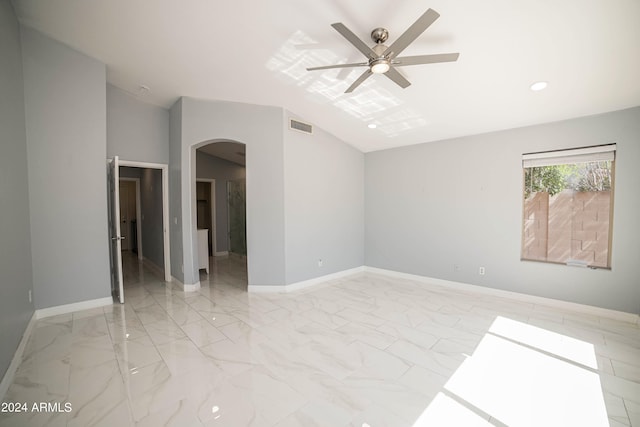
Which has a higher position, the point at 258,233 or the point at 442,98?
the point at 442,98

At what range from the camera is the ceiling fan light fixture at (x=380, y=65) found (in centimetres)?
214

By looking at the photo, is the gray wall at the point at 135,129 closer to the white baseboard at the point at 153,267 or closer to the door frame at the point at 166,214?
the door frame at the point at 166,214

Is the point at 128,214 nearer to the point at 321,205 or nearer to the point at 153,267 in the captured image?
the point at 153,267

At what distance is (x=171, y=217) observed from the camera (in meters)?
4.66

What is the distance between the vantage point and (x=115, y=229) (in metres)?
3.74

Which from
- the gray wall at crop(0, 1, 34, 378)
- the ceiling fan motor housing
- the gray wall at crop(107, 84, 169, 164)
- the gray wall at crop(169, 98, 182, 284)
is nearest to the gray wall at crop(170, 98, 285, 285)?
the gray wall at crop(169, 98, 182, 284)

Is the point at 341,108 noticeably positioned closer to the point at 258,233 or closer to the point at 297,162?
the point at 297,162

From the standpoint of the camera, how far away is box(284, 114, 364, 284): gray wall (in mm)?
4246

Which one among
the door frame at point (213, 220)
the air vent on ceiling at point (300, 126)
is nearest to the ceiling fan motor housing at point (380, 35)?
the air vent on ceiling at point (300, 126)

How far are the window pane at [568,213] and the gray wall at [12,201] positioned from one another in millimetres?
5844

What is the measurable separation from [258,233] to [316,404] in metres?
2.74

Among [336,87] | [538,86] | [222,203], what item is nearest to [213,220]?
[222,203]

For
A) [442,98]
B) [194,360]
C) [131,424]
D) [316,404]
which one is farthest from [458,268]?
[131,424]

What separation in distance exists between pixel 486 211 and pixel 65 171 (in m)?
5.90
